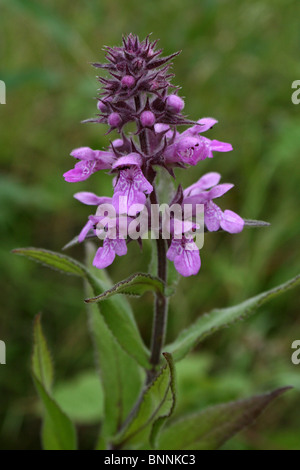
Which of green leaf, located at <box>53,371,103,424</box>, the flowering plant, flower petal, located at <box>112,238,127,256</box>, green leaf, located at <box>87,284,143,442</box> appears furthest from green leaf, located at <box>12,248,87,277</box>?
green leaf, located at <box>53,371,103,424</box>

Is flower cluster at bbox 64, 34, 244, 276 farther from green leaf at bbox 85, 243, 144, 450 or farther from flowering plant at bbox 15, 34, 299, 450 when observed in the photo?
green leaf at bbox 85, 243, 144, 450

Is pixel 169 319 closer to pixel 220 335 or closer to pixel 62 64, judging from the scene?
pixel 220 335

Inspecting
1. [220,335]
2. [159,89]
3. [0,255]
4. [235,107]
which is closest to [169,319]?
[220,335]

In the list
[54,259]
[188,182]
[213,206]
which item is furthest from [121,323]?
[188,182]

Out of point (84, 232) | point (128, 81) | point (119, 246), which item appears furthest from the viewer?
point (84, 232)

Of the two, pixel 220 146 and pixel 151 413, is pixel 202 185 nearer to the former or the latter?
pixel 220 146

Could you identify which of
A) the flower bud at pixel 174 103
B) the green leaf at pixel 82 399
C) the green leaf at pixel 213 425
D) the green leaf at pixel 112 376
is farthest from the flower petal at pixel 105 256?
the green leaf at pixel 82 399

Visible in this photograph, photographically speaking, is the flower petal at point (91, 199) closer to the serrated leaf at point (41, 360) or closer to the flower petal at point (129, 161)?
the flower petal at point (129, 161)
